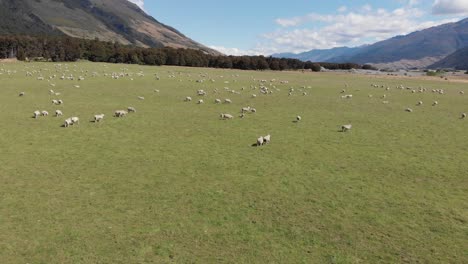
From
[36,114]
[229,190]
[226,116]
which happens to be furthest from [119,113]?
[229,190]

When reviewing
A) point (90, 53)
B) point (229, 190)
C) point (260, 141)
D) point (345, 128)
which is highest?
point (90, 53)

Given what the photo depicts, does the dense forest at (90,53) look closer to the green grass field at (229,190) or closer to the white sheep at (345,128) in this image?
the green grass field at (229,190)

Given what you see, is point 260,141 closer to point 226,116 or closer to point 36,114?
point 226,116

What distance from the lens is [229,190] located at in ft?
53.4

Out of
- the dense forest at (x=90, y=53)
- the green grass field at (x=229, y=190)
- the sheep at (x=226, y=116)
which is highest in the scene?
the dense forest at (x=90, y=53)

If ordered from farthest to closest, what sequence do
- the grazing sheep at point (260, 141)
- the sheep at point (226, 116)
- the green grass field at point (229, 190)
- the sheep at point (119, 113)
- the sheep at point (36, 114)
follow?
the sheep at point (226, 116)
the sheep at point (119, 113)
the sheep at point (36, 114)
the grazing sheep at point (260, 141)
the green grass field at point (229, 190)

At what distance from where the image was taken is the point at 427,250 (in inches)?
472

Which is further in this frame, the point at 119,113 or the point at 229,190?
the point at 119,113

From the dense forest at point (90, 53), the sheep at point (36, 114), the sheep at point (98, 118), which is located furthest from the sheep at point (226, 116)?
the dense forest at point (90, 53)

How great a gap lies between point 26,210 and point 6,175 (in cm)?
435

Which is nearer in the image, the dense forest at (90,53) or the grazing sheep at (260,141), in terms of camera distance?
the grazing sheep at (260,141)

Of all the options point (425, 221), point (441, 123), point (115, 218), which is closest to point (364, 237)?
point (425, 221)

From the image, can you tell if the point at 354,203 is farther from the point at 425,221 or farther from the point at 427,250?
the point at 427,250

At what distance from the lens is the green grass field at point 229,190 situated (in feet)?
39.2
